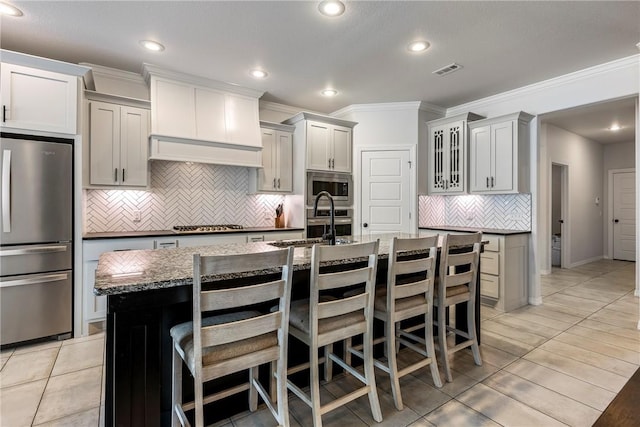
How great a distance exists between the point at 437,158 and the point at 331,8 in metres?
2.99

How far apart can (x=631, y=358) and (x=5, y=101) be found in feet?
17.9

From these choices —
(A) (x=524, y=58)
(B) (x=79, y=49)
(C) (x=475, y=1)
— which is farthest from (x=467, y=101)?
(B) (x=79, y=49)

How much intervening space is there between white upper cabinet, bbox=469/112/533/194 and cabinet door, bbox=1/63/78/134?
14.9 ft

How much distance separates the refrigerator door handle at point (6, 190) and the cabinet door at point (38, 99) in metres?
0.27

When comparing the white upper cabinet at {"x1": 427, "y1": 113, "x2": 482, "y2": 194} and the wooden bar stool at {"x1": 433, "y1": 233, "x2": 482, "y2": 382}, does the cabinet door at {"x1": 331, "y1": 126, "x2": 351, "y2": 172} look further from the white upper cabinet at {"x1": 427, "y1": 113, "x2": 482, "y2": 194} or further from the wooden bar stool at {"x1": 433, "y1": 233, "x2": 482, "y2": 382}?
the wooden bar stool at {"x1": 433, "y1": 233, "x2": 482, "y2": 382}

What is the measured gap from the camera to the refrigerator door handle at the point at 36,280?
107 inches

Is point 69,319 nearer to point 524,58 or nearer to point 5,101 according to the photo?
point 5,101

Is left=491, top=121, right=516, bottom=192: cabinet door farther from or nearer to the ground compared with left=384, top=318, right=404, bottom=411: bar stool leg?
farther from the ground

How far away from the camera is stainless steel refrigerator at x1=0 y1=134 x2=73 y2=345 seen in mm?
2707

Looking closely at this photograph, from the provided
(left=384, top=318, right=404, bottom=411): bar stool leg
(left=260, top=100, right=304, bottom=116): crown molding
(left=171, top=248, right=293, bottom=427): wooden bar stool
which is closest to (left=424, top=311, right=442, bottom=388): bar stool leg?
(left=384, top=318, right=404, bottom=411): bar stool leg

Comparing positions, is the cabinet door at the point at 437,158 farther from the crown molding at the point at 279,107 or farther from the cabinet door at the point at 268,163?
the cabinet door at the point at 268,163

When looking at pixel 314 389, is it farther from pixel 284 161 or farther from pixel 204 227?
pixel 284 161

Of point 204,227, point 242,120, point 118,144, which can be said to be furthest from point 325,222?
point 118,144

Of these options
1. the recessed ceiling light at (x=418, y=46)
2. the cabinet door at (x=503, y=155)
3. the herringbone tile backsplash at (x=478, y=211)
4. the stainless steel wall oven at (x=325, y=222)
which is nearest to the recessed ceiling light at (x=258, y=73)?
the recessed ceiling light at (x=418, y=46)
